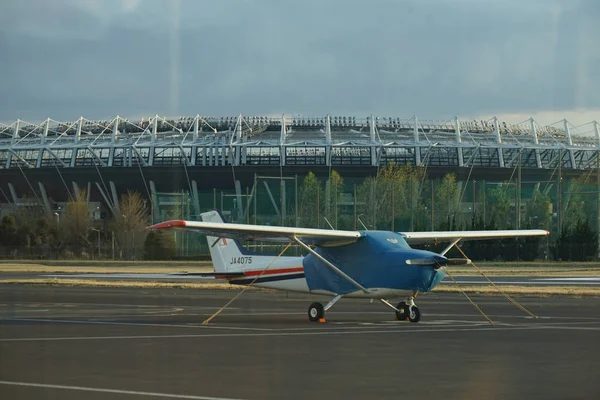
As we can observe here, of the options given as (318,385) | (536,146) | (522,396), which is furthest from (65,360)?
(536,146)

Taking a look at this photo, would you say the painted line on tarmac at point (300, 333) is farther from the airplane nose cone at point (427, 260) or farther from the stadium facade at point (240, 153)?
the stadium facade at point (240, 153)

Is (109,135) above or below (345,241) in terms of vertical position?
above

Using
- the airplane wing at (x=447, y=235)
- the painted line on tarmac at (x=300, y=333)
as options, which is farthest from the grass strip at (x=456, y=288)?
the painted line on tarmac at (x=300, y=333)

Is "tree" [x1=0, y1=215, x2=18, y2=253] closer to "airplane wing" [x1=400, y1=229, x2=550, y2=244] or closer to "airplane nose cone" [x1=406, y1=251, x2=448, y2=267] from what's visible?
"airplane wing" [x1=400, y1=229, x2=550, y2=244]

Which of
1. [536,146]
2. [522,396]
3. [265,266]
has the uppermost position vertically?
[536,146]

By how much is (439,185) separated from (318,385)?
228 ft

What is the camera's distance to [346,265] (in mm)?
26250

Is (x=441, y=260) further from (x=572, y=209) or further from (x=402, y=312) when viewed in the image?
(x=572, y=209)

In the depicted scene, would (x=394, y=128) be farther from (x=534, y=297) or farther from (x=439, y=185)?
(x=534, y=297)

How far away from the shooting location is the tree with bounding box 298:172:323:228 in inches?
3108

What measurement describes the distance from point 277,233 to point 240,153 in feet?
364

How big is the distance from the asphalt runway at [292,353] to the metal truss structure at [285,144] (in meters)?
99.3

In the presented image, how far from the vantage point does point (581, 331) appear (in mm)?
22812

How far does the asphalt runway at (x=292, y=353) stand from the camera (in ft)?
43.6
